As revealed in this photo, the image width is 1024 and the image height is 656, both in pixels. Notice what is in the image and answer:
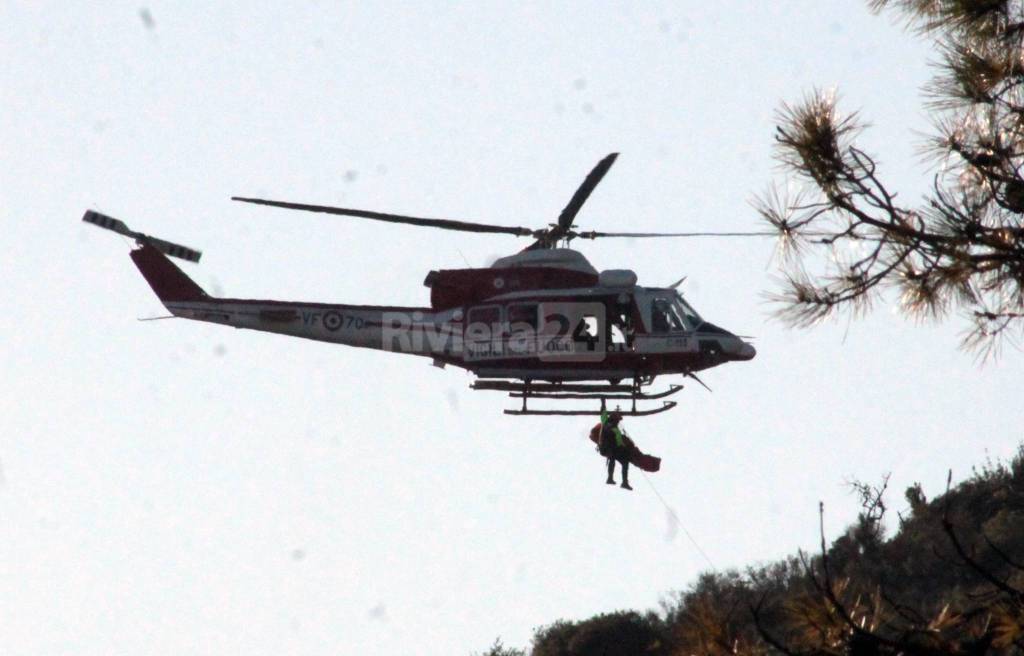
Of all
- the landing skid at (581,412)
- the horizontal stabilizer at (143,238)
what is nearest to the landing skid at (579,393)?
the landing skid at (581,412)

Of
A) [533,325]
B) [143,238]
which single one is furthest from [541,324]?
[143,238]

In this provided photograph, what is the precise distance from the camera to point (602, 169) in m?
23.8

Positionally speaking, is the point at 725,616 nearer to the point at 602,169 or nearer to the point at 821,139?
the point at 821,139

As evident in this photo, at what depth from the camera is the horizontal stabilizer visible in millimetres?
26906

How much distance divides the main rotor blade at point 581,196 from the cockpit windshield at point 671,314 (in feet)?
5.81

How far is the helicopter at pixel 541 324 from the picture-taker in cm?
2311

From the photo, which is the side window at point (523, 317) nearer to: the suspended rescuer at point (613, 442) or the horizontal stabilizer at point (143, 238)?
the suspended rescuer at point (613, 442)

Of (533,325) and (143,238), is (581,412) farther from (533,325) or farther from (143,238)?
(143,238)

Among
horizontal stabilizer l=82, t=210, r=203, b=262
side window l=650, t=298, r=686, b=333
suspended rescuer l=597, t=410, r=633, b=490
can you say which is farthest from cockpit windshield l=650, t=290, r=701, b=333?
horizontal stabilizer l=82, t=210, r=203, b=262

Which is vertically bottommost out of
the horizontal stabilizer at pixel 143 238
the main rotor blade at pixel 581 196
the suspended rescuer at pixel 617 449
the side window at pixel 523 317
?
the suspended rescuer at pixel 617 449

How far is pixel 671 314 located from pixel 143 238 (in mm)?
9088

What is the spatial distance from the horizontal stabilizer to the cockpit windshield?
7696 millimetres

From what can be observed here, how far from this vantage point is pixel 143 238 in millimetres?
27578

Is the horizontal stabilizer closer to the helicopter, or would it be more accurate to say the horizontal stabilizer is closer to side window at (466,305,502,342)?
the helicopter
